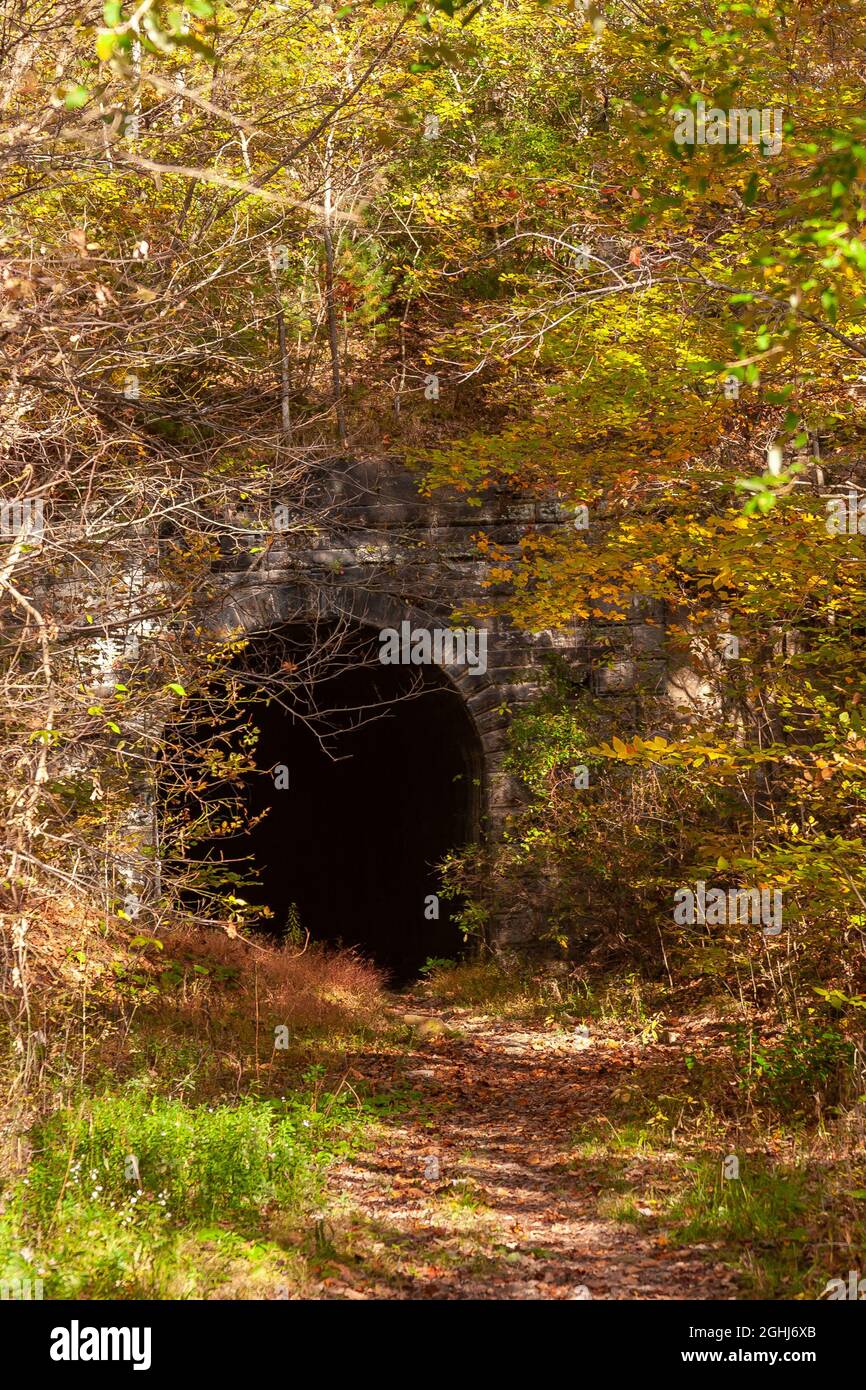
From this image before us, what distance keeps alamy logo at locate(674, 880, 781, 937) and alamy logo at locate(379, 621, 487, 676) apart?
333cm

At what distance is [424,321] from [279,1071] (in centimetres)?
973

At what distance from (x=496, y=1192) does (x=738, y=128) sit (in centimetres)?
637

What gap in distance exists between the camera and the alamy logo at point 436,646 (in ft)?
37.6

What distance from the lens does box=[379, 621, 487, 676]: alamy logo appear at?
11.4 meters

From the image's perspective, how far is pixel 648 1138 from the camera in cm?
685

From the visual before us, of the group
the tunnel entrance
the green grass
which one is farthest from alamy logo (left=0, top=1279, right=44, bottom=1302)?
the tunnel entrance

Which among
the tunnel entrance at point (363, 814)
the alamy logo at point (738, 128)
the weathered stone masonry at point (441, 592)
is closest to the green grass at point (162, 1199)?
the weathered stone masonry at point (441, 592)

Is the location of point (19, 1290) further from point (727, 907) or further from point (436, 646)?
point (436, 646)

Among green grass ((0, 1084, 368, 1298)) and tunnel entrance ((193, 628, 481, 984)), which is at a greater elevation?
tunnel entrance ((193, 628, 481, 984))

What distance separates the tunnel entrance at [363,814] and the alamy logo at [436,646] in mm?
1492
